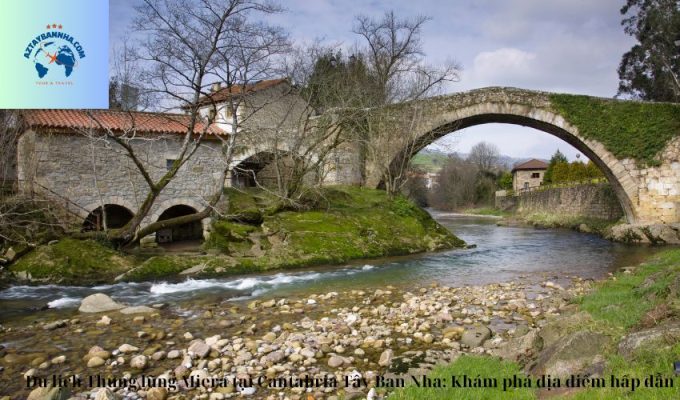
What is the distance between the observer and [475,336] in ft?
17.7

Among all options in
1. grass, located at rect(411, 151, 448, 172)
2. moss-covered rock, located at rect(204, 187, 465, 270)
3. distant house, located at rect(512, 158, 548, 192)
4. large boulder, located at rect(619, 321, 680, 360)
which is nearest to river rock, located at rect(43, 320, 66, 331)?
moss-covered rock, located at rect(204, 187, 465, 270)

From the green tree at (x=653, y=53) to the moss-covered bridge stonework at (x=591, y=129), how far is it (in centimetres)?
1252

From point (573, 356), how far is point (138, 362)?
4.24m

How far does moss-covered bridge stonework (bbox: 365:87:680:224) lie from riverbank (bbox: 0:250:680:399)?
41.2ft

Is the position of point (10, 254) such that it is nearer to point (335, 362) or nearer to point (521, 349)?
point (335, 362)

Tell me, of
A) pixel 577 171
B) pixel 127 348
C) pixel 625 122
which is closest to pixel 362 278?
pixel 127 348

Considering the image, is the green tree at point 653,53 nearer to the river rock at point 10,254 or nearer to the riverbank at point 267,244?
the riverbank at point 267,244

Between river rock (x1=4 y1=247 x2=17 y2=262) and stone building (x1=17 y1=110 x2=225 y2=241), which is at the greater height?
stone building (x1=17 y1=110 x2=225 y2=241)

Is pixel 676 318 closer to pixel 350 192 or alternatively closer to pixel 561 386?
pixel 561 386

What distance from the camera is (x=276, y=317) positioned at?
680 cm

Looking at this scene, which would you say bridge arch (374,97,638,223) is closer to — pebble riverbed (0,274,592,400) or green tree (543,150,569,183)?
pebble riverbed (0,274,592,400)

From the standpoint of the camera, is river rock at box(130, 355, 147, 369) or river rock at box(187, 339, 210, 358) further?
river rock at box(187, 339, 210, 358)

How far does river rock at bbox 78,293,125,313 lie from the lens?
726 cm

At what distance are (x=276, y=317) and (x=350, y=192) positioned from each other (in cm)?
1150
